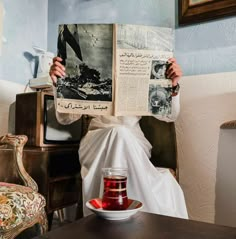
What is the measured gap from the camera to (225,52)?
4.43ft

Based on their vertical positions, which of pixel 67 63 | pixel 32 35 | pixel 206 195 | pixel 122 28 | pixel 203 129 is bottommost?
pixel 206 195

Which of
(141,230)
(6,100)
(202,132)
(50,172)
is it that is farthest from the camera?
(6,100)

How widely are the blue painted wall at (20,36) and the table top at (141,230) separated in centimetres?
122

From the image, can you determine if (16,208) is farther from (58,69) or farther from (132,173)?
(58,69)

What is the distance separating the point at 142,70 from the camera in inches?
38.8

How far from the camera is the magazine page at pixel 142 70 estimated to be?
38.6 inches

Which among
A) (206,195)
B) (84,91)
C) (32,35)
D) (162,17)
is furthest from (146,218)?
(32,35)

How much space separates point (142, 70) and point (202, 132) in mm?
574

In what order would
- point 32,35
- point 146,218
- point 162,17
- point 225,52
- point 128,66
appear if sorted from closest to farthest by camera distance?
point 146,218 < point 128,66 < point 225,52 < point 162,17 < point 32,35

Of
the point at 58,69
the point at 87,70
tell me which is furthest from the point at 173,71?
the point at 58,69

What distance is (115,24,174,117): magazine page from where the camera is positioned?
979mm

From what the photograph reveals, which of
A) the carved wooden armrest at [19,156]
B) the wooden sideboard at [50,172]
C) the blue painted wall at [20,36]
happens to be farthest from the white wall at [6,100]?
the carved wooden armrest at [19,156]

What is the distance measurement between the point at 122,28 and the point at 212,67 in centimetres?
60

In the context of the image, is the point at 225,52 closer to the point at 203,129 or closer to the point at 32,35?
the point at 203,129
